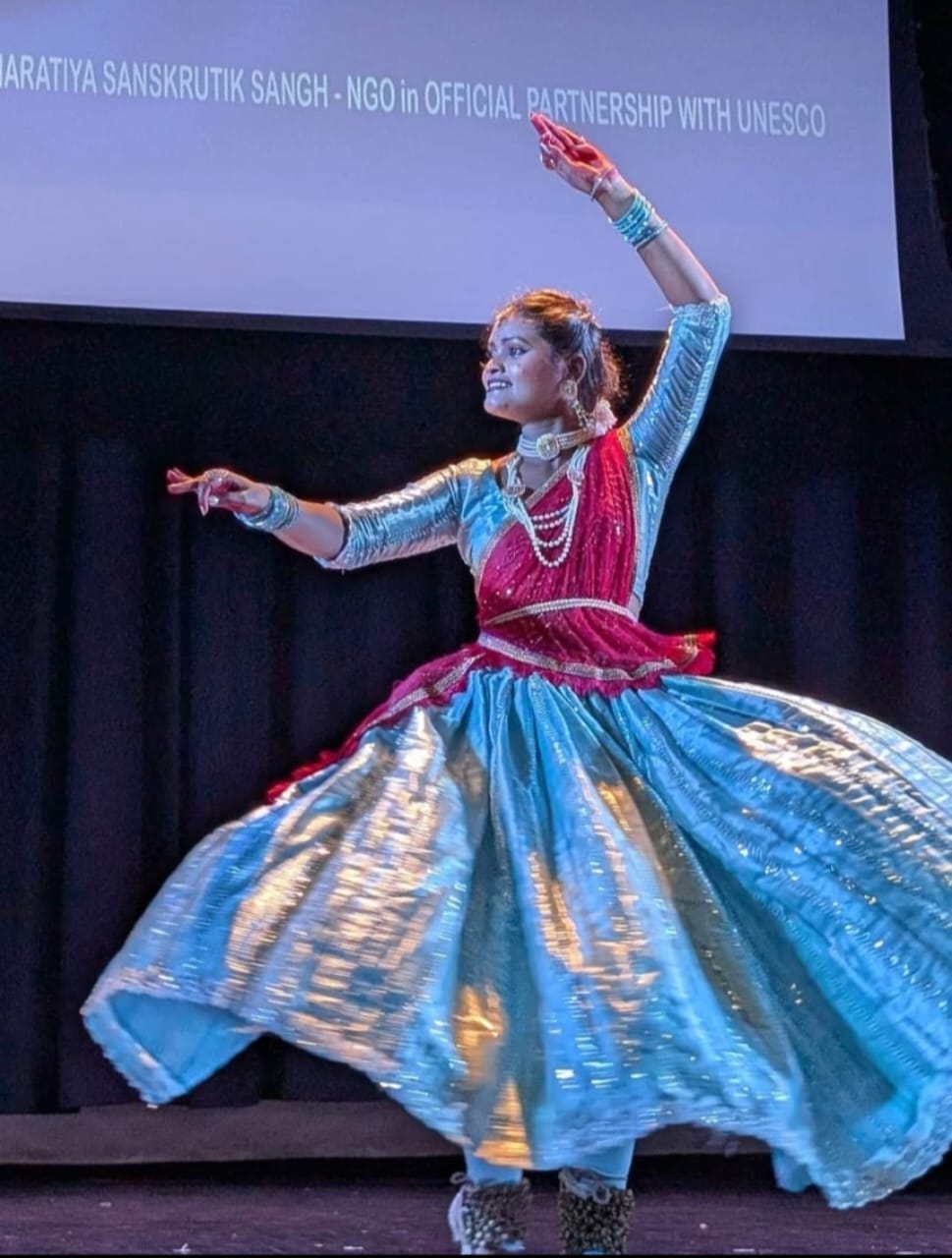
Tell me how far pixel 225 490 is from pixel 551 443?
0.46 meters

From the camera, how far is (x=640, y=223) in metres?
2.22

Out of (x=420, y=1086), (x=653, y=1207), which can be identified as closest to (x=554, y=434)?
(x=420, y=1086)

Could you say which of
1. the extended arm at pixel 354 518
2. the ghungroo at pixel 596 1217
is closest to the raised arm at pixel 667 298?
→ the extended arm at pixel 354 518

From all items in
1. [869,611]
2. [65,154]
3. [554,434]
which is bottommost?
[869,611]

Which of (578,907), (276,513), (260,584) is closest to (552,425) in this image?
(276,513)

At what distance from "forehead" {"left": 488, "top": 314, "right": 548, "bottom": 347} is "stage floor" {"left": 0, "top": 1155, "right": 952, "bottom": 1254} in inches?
52.8

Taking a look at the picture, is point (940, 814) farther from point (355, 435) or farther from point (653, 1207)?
point (355, 435)

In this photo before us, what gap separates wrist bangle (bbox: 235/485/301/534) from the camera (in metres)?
2.16

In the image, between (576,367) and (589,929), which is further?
(576,367)

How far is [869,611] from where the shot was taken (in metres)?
3.62

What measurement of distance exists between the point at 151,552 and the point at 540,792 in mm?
1642

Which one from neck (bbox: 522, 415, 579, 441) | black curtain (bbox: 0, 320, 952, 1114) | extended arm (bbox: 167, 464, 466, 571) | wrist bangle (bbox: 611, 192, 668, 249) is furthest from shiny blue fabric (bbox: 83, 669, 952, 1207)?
black curtain (bbox: 0, 320, 952, 1114)

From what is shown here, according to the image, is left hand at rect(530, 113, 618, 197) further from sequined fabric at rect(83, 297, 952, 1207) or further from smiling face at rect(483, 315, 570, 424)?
sequined fabric at rect(83, 297, 952, 1207)

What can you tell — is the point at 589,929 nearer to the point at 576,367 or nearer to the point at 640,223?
the point at 576,367
